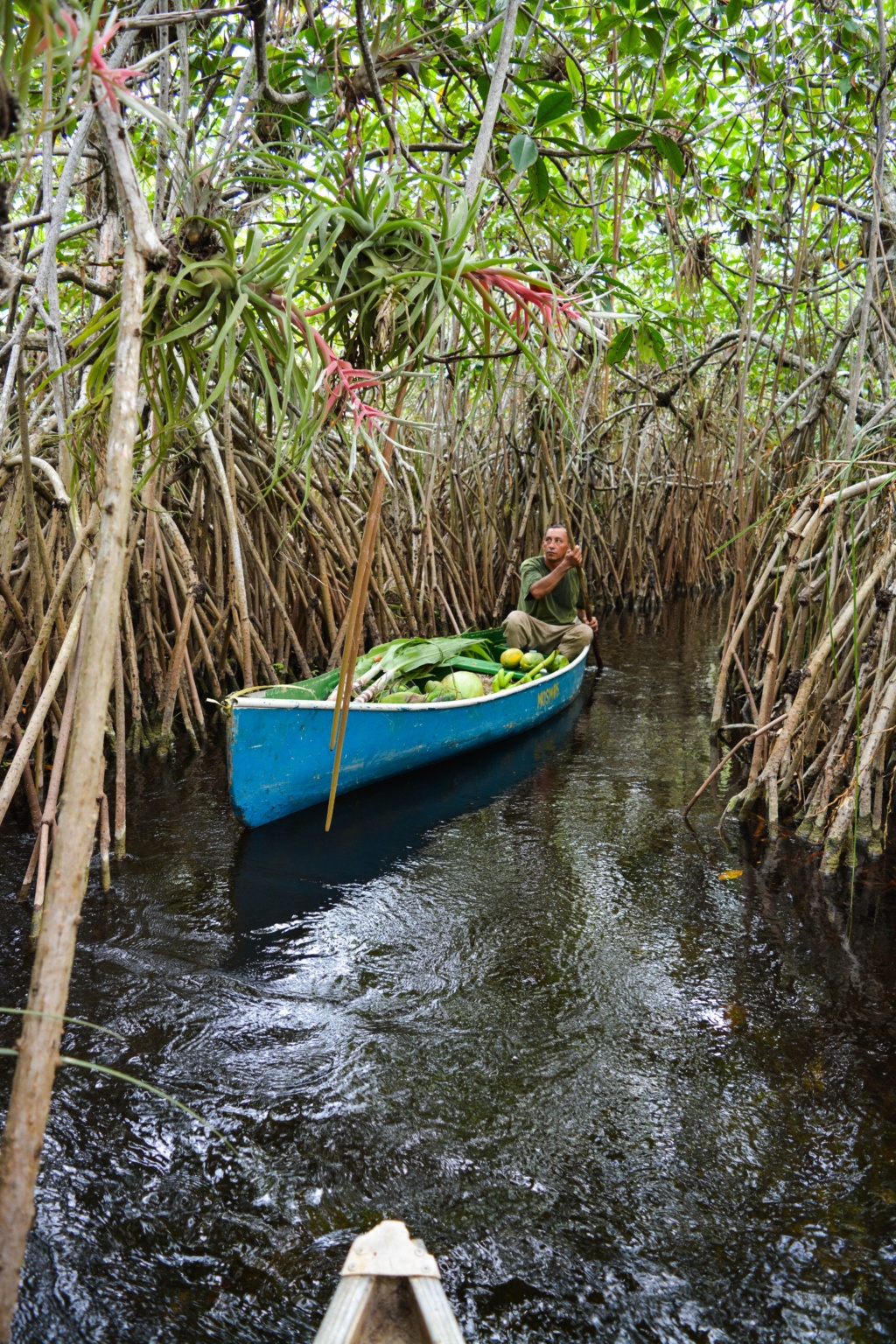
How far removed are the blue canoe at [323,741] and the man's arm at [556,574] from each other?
4.40 ft

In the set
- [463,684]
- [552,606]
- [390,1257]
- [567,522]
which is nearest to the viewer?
[390,1257]

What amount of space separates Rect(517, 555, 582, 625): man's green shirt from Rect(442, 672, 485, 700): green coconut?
58.5 inches

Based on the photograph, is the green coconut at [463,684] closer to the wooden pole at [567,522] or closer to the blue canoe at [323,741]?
the blue canoe at [323,741]

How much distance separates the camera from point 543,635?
702cm

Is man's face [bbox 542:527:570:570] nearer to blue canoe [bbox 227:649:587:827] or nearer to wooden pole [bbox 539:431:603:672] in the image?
wooden pole [bbox 539:431:603:672]

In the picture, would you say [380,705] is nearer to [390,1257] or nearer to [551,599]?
[551,599]

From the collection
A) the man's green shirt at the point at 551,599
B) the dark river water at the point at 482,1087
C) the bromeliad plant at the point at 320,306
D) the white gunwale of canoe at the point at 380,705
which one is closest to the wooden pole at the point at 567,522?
the man's green shirt at the point at 551,599

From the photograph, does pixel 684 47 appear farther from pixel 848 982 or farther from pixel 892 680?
pixel 848 982

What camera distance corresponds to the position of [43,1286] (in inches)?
73.3

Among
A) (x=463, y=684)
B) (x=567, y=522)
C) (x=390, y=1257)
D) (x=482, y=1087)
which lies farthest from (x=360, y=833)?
(x=567, y=522)

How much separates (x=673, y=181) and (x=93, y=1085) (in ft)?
20.7

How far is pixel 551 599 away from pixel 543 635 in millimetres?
337

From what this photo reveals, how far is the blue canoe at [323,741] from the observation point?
4156 millimetres

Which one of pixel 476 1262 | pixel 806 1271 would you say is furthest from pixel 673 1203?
pixel 476 1262
